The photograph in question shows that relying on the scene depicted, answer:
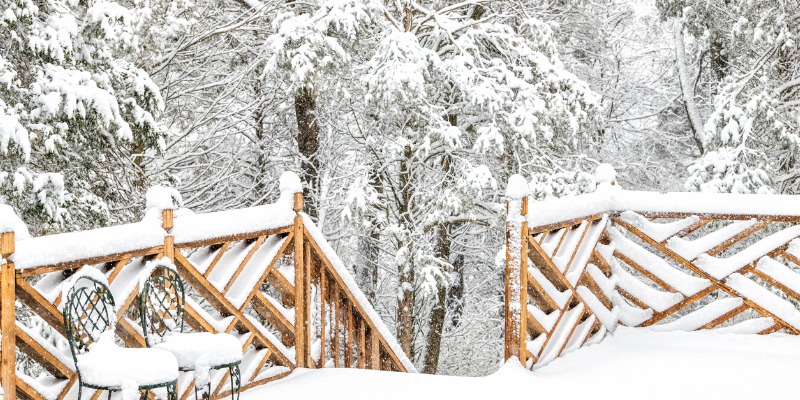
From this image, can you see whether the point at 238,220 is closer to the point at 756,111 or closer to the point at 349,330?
the point at 349,330

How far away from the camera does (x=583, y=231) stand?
5812mm

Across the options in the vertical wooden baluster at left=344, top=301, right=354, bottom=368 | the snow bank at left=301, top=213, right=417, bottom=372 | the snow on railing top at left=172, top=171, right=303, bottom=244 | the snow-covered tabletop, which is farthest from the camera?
the vertical wooden baluster at left=344, top=301, right=354, bottom=368

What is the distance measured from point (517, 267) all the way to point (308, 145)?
9.15 m

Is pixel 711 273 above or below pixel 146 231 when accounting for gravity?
below

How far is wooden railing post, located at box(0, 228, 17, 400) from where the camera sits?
3334mm

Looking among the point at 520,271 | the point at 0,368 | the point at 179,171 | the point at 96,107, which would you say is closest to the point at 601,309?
the point at 520,271

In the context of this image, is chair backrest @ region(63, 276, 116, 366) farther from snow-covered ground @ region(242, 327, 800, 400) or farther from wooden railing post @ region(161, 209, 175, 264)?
snow-covered ground @ region(242, 327, 800, 400)

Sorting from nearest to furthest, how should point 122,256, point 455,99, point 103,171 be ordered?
1. point 122,256
2. point 103,171
3. point 455,99

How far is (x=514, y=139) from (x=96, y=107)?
5305 mm

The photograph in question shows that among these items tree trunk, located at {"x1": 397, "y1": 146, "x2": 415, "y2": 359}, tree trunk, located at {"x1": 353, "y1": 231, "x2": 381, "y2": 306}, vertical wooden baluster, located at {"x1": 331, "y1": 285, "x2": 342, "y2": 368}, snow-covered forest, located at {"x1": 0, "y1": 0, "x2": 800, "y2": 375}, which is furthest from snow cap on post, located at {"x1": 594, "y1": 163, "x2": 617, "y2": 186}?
tree trunk, located at {"x1": 353, "y1": 231, "x2": 381, "y2": 306}

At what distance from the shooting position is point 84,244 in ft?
12.0

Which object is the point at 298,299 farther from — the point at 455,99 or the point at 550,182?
the point at 455,99

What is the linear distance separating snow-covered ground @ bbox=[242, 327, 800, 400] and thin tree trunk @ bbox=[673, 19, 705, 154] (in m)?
11.5

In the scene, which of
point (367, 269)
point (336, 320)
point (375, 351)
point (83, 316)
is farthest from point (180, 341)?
point (367, 269)
